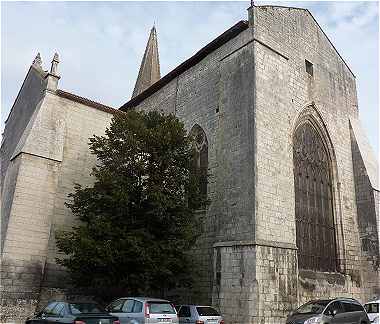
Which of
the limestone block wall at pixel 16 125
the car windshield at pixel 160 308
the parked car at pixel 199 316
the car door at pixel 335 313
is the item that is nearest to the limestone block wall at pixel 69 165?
the limestone block wall at pixel 16 125

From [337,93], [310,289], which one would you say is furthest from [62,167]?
[337,93]

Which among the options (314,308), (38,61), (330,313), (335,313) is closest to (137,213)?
(314,308)

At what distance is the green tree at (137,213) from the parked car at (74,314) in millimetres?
2535

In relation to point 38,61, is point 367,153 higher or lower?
lower

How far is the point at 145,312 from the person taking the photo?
1004 centimetres

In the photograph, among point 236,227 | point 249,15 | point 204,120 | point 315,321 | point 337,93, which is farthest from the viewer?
point 337,93

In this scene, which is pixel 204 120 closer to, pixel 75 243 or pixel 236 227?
pixel 236 227

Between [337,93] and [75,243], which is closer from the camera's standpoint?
[75,243]

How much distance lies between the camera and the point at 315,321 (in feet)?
34.2

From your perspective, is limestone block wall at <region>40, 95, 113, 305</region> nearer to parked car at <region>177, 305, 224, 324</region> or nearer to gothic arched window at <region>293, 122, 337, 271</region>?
parked car at <region>177, 305, 224, 324</region>

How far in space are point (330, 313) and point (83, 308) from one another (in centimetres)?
655

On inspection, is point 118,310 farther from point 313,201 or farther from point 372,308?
point 313,201

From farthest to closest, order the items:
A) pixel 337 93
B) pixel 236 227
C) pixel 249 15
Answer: pixel 337 93 < pixel 249 15 < pixel 236 227

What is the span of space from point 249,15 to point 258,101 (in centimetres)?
421
